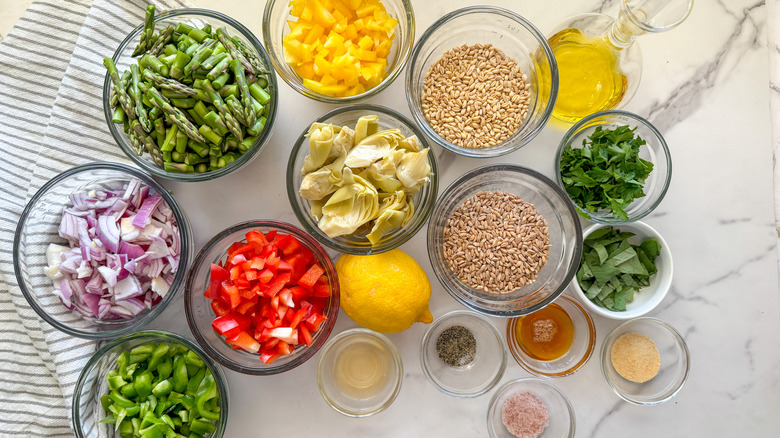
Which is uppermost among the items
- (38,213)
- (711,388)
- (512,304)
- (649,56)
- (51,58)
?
(51,58)

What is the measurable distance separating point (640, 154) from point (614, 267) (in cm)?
40

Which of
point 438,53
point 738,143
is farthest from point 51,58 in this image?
point 738,143

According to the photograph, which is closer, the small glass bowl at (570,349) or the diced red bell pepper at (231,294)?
the diced red bell pepper at (231,294)

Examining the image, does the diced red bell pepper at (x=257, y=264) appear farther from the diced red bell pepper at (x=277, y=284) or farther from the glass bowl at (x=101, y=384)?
the glass bowl at (x=101, y=384)

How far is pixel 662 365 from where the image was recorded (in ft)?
5.20

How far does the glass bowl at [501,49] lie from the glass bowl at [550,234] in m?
0.11

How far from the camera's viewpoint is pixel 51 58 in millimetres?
1470

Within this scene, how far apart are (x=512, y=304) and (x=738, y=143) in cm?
95

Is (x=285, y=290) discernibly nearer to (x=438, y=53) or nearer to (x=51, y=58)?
(x=438, y=53)

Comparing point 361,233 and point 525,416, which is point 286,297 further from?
point 525,416

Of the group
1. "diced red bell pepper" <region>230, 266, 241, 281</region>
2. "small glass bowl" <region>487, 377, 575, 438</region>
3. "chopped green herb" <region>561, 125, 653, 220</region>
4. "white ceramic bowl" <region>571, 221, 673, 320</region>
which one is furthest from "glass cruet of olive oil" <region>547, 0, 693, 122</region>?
"diced red bell pepper" <region>230, 266, 241, 281</region>

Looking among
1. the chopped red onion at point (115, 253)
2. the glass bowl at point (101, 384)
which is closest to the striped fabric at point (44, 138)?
the glass bowl at point (101, 384)

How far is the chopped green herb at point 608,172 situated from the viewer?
1.41 m

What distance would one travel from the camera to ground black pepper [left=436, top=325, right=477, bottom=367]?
5.11 ft
